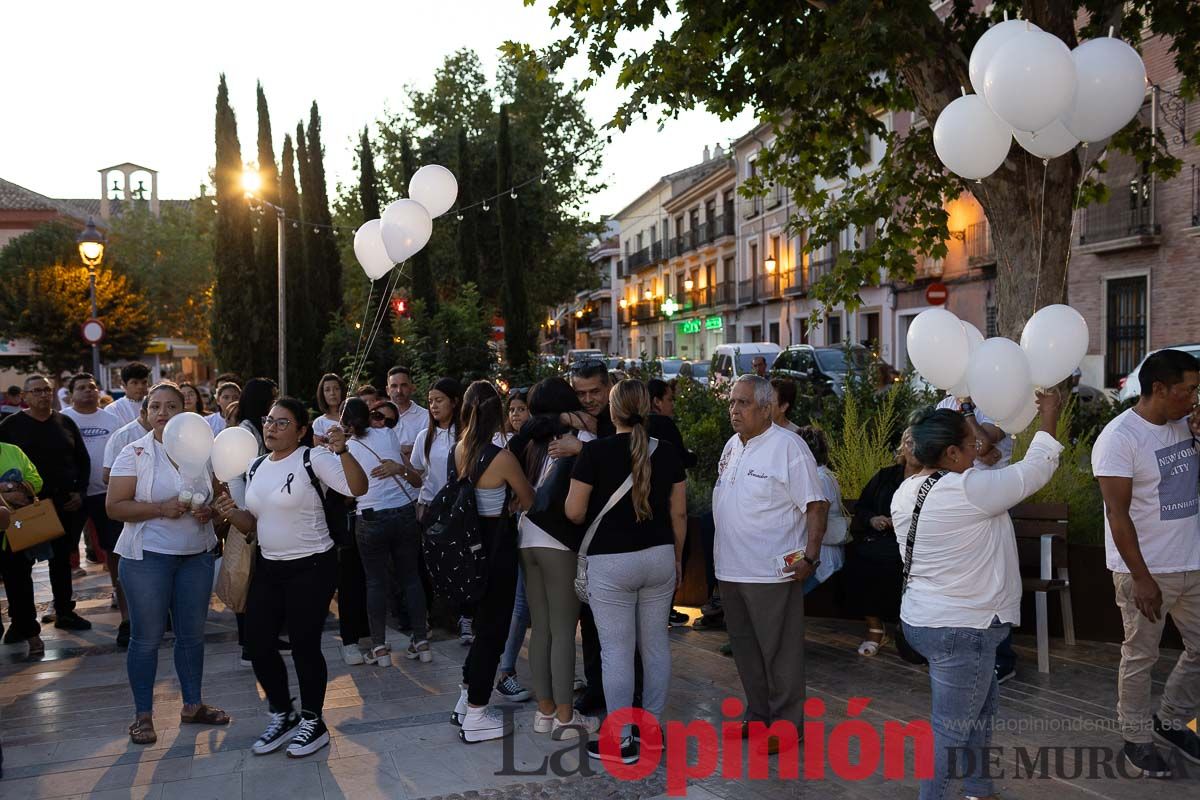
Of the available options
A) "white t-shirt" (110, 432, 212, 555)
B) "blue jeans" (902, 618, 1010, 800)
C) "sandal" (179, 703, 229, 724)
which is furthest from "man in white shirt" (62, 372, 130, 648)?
"blue jeans" (902, 618, 1010, 800)


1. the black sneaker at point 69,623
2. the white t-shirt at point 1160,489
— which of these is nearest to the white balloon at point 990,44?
the white t-shirt at point 1160,489

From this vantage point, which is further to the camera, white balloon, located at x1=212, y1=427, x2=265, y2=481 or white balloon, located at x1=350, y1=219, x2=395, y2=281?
white balloon, located at x1=350, y1=219, x2=395, y2=281

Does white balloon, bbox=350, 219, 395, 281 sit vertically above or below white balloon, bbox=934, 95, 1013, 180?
below

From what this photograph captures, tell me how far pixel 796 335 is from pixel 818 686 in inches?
1210

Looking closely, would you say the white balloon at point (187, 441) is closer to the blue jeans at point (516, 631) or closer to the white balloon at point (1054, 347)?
the blue jeans at point (516, 631)

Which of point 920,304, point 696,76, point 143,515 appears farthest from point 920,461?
point 920,304

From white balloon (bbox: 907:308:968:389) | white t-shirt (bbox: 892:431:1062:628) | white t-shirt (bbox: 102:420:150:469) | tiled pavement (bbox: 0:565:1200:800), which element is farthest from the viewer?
white t-shirt (bbox: 102:420:150:469)

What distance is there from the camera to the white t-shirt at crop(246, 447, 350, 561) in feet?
13.8

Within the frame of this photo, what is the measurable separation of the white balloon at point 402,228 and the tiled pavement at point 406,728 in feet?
8.74

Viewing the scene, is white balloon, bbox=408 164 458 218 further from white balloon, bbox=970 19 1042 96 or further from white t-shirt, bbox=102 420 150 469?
white balloon, bbox=970 19 1042 96

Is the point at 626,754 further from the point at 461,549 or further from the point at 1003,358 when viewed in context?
the point at 1003,358

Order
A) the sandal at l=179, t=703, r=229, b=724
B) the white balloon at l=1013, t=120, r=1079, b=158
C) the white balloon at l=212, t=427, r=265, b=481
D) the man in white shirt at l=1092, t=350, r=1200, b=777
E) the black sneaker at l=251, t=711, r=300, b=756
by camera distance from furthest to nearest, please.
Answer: the white balloon at l=1013, t=120, r=1079, b=158 < the sandal at l=179, t=703, r=229, b=724 < the white balloon at l=212, t=427, r=265, b=481 < the black sneaker at l=251, t=711, r=300, b=756 < the man in white shirt at l=1092, t=350, r=1200, b=777

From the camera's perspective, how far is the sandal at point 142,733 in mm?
4430

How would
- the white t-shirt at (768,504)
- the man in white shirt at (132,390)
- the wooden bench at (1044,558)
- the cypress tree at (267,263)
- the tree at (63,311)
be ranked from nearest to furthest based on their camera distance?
1. the white t-shirt at (768,504)
2. the wooden bench at (1044,558)
3. the man in white shirt at (132,390)
4. the cypress tree at (267,263)
5. the tree at (63,311)
